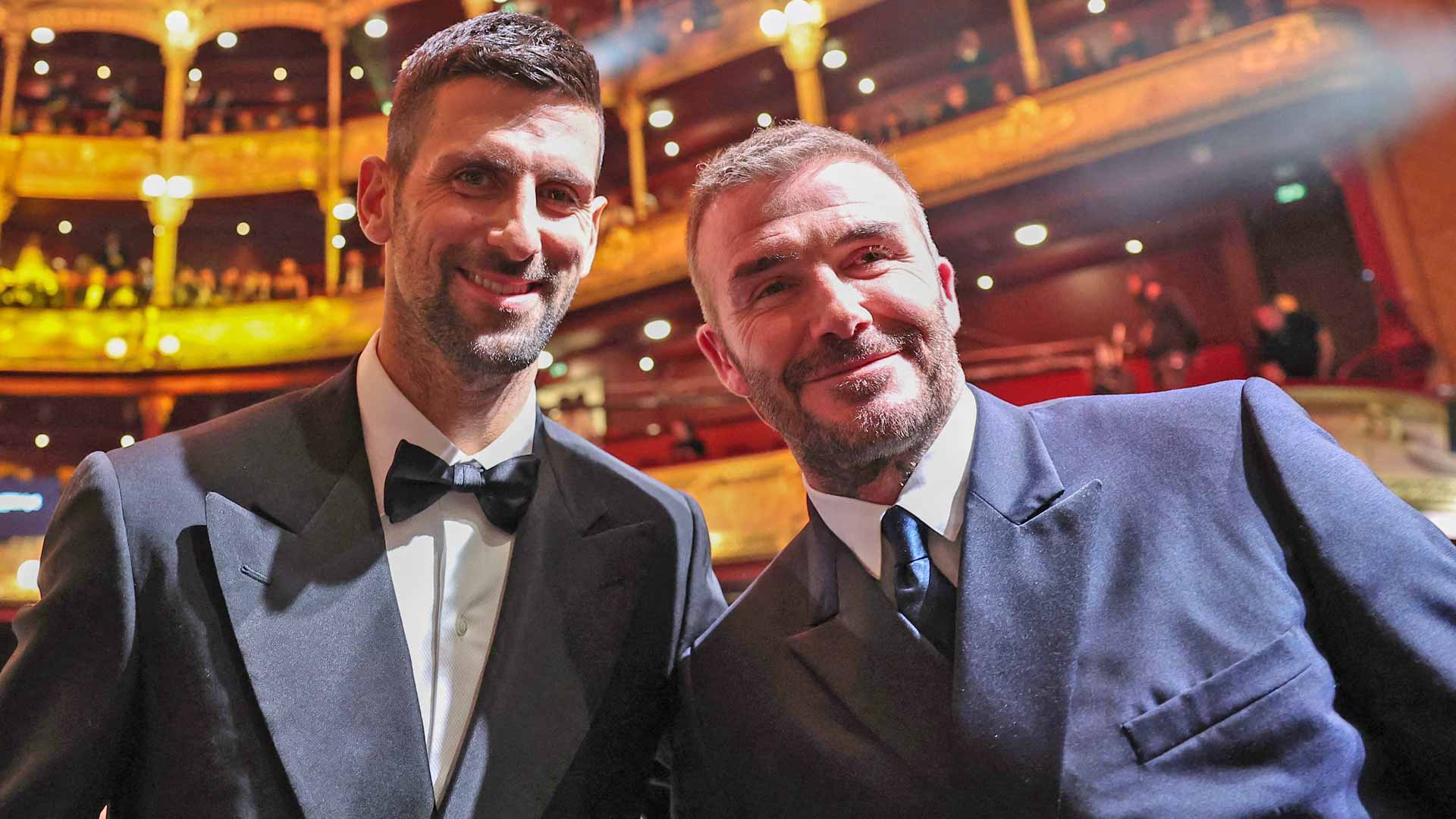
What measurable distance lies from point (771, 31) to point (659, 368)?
5088 mm

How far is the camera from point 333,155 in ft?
50.2

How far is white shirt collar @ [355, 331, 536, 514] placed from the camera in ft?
5.63

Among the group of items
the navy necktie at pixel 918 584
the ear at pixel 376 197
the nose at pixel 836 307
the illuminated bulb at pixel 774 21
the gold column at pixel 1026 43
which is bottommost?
the navy necktie at pixel 918 584

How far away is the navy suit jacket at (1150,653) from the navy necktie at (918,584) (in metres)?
0.03

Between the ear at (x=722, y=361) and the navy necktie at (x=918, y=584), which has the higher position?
the ear at (x=722, y=361)

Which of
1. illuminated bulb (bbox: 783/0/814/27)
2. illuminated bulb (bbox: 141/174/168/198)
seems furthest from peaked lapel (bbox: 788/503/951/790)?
illuminated bulb (bbox: 141/174/168/198)

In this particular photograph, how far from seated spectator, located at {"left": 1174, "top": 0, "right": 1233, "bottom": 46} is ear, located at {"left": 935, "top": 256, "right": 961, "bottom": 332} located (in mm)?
10213


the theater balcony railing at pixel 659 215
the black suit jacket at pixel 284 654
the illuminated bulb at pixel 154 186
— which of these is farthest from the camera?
the illuminated bulb at pixel 154 186

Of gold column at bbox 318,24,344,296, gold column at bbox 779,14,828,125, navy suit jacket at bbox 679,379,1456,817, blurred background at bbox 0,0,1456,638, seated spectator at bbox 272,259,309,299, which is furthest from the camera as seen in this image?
gold column at bbox 318,24,344,296

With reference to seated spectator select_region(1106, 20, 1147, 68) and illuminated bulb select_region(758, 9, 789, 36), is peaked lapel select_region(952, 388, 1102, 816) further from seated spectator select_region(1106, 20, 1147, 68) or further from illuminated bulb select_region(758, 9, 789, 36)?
illuminated bulb select_region(758, 9, 789, 36)

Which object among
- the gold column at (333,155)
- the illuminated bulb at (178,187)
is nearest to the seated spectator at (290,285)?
the gold column at (333,155)

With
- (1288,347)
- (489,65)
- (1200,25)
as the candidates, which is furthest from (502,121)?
(1200,25)

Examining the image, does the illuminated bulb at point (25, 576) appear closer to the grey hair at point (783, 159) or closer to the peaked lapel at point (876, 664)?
the grey hair at point (783, 159)

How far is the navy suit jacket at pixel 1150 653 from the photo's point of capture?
123 centimetres
